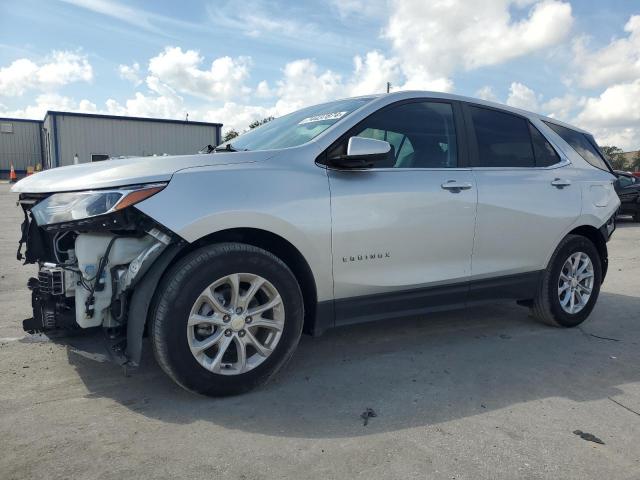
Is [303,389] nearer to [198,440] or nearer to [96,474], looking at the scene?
[198,440]

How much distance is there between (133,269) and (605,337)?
383 cm

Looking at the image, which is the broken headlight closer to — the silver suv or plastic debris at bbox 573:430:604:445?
the silver suv

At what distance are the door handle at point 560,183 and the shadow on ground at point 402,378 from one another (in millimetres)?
1262

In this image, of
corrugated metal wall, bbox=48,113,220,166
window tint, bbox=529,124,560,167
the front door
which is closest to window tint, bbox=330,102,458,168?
the front door

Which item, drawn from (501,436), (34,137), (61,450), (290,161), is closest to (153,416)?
(61,450)

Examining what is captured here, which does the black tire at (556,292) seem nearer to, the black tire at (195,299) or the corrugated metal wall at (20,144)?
the black tire at (195,299)

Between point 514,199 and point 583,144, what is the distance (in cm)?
145

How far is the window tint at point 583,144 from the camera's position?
4711mm

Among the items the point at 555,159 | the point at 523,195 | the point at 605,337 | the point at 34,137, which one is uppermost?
the point at 34,137

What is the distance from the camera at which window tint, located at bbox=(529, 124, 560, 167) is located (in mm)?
4391

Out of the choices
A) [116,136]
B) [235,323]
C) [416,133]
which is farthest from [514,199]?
[116,136]

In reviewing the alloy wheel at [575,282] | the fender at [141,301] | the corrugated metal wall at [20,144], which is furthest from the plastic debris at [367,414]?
the corrugated metal wall at [20,144]

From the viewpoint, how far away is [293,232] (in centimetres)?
303

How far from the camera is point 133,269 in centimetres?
272
